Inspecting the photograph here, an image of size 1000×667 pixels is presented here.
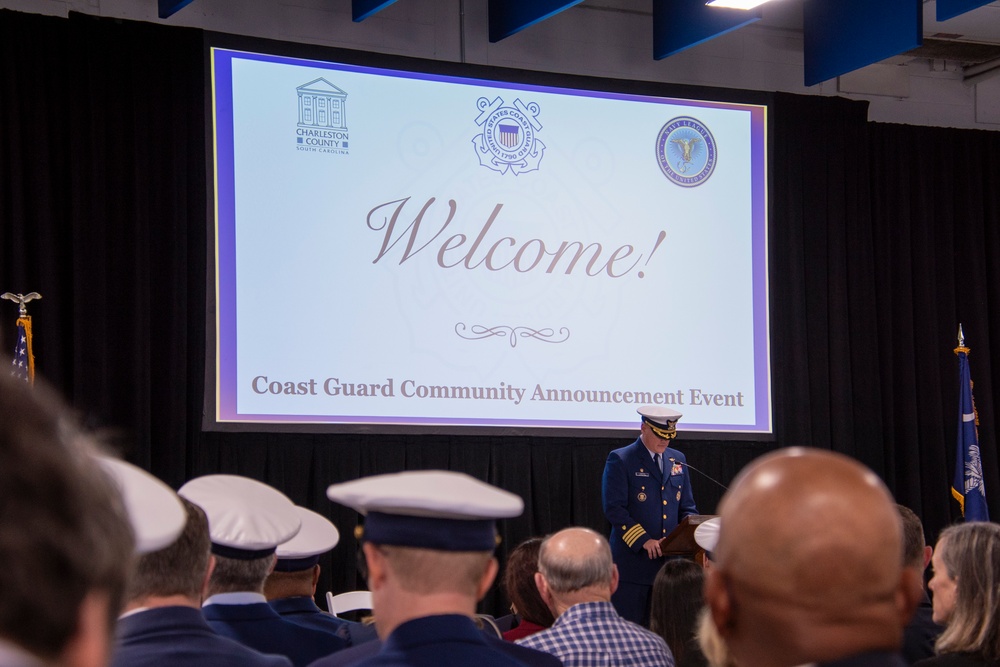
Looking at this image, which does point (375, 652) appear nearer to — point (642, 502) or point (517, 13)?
point (642, 502)

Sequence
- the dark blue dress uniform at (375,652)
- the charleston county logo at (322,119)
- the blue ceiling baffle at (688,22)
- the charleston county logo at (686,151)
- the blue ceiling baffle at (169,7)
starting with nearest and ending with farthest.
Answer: the dark blue dress uniform at (375,652), the blue ceiling baffle at (169,7), the charleston county logo at (322,119), the blue ceiling baffle at (688,22), the charleston county logo at (686,151)

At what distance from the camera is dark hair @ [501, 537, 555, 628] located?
10.5 feet

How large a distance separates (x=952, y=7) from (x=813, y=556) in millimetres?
6119

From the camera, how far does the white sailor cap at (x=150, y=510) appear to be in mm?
775

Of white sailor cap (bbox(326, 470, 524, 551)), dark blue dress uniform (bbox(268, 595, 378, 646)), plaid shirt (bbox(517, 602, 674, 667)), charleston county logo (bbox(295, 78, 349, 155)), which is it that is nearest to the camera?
white sailor cap (bbox(326, 470, 524, 551))

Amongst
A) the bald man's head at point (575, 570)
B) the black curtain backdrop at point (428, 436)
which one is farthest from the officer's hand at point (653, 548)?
the bald man's head at point (575, 570)

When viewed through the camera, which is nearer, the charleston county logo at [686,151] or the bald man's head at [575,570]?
the bald man's head at [575,570]

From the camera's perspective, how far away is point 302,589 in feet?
9.26

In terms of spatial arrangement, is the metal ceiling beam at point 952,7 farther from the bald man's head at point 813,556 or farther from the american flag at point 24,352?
the bald man's head at point 813,556

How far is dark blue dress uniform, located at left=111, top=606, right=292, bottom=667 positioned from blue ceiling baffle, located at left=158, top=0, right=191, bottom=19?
4650 mm

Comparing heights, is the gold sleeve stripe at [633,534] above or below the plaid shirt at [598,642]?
below

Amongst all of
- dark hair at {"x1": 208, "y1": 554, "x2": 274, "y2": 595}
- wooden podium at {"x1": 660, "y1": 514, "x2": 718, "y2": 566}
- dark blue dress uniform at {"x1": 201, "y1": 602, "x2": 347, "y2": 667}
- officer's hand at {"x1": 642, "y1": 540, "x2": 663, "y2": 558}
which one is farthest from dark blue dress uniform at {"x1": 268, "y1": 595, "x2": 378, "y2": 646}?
officer's hand at {"x1": 642, "y1": 540, "x2": 663, "y2": 558}

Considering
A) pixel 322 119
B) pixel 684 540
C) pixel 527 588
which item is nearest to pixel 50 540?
pixel 527 588

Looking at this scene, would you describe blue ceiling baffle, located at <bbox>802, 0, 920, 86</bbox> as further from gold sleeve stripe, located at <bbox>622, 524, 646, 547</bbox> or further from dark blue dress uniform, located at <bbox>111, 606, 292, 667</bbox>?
dark blue dress uniform, located at <bbox>111, 606, 292, 667</bbox>
